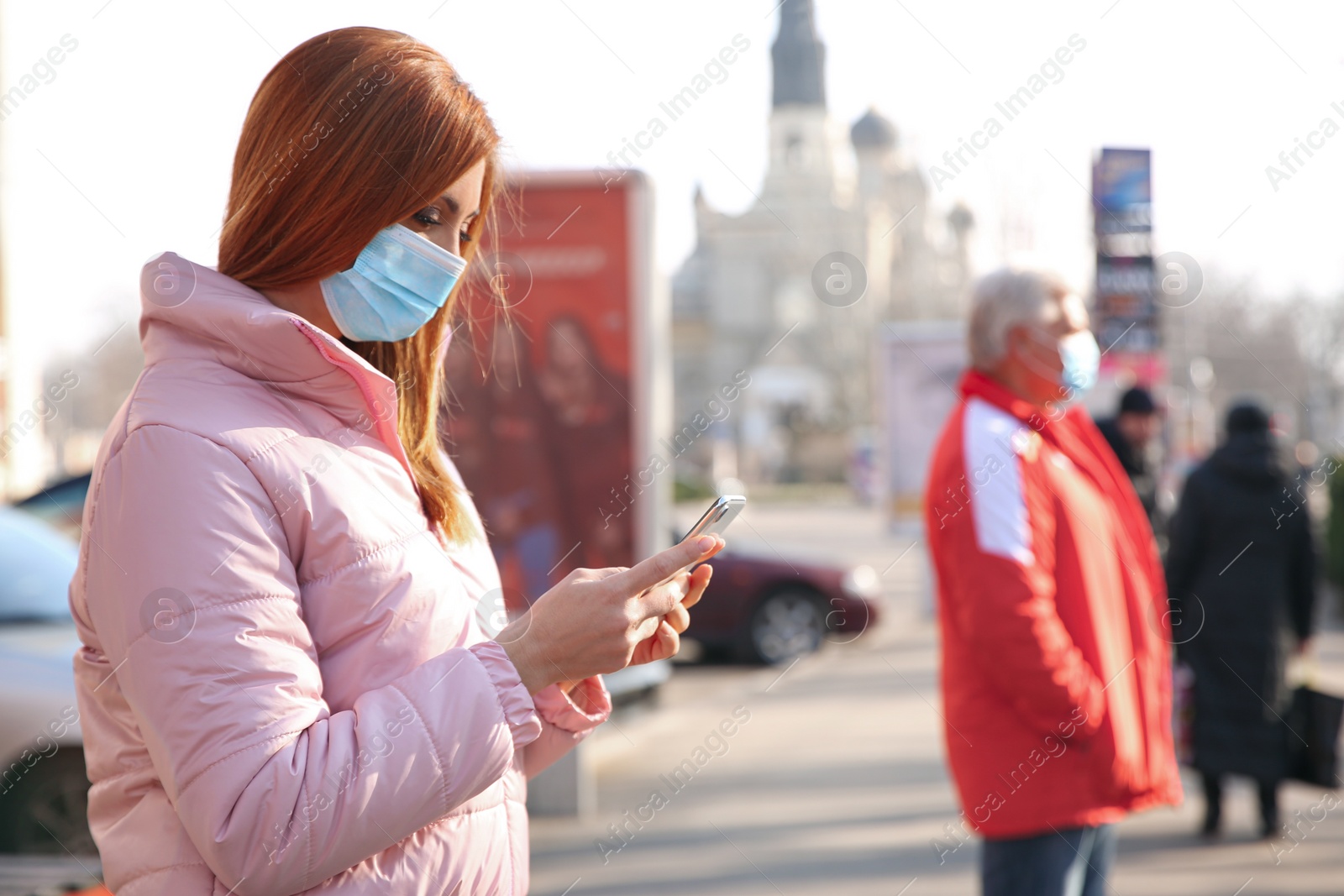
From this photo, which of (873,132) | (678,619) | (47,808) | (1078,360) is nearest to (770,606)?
(47,808)

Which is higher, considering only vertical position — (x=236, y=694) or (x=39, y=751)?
(x=236, y=694)

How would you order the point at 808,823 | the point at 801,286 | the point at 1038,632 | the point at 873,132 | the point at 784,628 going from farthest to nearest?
the point at 873,132 → the point at 801,286 → the point at 784,628 → the point at 808,823 → the point at 1038,632

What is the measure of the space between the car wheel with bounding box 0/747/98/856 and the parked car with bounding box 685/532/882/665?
6669 millimetres

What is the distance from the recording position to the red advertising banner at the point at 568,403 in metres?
6.27

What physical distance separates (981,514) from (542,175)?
156 inches

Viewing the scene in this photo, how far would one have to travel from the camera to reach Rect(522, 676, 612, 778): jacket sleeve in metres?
1.63

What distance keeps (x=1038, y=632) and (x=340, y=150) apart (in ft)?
6.05

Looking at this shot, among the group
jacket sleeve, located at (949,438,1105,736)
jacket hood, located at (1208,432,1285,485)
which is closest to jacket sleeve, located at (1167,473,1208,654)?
jacket hood, located at (1208,432,1285,485)

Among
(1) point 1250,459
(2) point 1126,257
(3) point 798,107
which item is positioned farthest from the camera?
(3) point 798,107

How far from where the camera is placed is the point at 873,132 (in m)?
72.8

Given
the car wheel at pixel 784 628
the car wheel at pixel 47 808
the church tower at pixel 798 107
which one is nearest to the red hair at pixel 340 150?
the car wheel at pixel 47 808

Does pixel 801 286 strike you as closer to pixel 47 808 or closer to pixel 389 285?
pixel 47 808

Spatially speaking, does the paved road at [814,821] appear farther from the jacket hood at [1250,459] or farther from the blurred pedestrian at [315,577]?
the blurred pedestrian at [315,577]

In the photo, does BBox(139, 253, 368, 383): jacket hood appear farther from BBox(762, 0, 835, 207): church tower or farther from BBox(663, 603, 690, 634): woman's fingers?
BBox(762, 0, 835, 207): church tower
